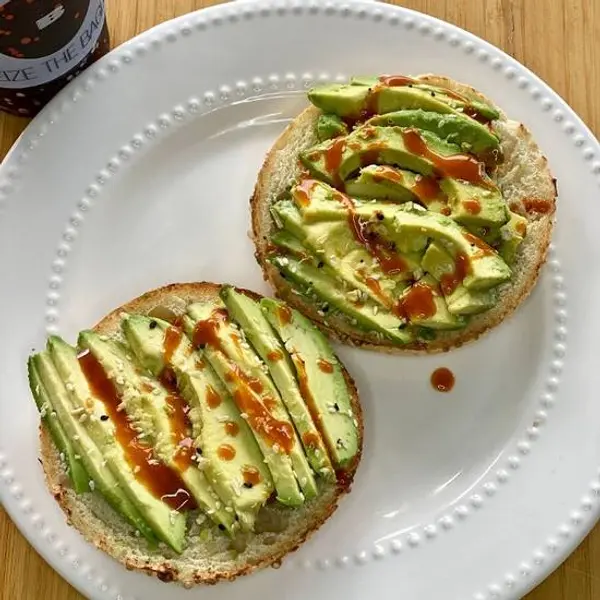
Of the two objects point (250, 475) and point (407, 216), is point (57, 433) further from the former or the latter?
point (407, 216)

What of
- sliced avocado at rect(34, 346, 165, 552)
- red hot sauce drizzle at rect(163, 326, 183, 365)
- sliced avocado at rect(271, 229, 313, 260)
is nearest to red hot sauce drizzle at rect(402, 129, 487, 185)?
sliced avocado at rect(271, 229, 313, 260)

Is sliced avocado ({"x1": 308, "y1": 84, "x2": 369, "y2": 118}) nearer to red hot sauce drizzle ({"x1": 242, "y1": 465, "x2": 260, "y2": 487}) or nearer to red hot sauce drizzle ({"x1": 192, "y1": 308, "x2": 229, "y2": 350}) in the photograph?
red hot sauce drizzle ({"x1": 192, "y1": 308, "x2": 229, "y2": 350})

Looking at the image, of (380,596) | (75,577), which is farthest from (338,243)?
(75,577)

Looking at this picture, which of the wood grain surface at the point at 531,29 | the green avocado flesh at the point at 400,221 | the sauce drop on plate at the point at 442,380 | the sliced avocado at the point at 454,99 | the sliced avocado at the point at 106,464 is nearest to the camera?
the sliced avocado at the point at 106,464

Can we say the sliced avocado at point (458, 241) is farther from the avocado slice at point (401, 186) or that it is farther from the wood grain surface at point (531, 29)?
the wood grain surface at point (531, 29)

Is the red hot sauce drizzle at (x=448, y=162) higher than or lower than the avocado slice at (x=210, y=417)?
higher

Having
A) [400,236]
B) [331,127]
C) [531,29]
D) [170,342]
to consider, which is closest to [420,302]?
[400,236]

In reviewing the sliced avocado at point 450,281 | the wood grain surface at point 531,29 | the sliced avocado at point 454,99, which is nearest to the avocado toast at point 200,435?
the sliced avocado at point 450,281
